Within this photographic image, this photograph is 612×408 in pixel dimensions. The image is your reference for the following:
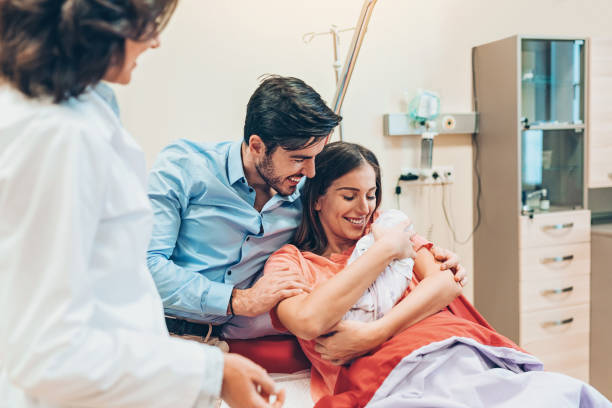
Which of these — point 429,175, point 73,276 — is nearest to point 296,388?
point 73,276

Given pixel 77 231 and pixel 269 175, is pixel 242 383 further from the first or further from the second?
pixel 269 175

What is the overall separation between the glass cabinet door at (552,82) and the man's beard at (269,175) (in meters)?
1.54

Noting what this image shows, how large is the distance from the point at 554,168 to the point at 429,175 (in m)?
0.68

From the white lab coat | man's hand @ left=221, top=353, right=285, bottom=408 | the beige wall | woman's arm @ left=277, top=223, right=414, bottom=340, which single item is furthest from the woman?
the beige wall

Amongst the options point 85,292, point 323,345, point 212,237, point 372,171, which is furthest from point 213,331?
point 85,292

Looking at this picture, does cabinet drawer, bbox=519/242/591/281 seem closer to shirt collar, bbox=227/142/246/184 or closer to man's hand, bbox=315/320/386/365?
man's hand, bbox=315/320/386/365

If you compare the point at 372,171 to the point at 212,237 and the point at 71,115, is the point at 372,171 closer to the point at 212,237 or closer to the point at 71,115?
the point at 212,237

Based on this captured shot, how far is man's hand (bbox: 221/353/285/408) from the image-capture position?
2.26 ft

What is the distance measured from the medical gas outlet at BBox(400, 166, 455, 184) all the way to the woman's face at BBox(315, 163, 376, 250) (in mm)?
1073

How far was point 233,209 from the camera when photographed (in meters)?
1.59

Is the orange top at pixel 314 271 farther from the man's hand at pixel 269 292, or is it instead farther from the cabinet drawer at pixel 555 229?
the cabinet drawer at pixel 555 229

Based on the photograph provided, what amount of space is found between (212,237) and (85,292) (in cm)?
100

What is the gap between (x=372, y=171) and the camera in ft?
5.18

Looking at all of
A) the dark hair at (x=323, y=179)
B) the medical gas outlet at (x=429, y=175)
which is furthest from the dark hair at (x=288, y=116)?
the medical gas outlet at (x=429, y=175)
